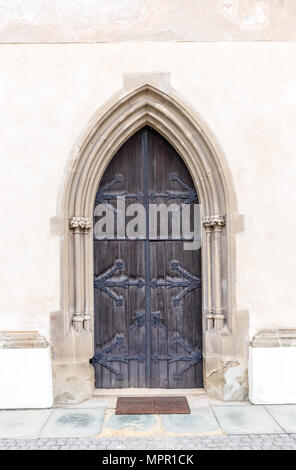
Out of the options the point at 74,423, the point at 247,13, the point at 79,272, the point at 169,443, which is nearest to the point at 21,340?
the point at 79,272

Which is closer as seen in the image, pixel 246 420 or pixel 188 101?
pixel 246 420

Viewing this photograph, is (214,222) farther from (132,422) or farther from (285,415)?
(132,422)

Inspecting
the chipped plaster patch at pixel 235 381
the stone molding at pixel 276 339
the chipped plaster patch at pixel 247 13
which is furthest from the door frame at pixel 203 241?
the chipped plaster patch at pixel 247 13

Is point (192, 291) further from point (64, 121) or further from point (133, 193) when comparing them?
point (64, 121)

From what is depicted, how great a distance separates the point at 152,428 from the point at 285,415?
127cm

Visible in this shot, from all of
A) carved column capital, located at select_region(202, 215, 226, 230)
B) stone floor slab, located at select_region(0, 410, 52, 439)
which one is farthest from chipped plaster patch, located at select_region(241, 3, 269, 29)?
stone floor slab, located at select_region(0, 410, 52, 439)

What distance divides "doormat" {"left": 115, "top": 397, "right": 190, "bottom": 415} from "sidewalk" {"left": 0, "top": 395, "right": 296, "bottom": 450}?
0.08 m

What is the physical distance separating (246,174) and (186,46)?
148cm

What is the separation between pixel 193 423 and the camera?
12.6 feet

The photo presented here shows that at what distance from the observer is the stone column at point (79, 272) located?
450cm

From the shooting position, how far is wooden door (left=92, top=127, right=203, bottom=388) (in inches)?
188

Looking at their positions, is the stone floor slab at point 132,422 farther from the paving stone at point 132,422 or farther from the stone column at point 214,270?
the stone column at point 214,270

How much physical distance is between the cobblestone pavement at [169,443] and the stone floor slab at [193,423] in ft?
0.48

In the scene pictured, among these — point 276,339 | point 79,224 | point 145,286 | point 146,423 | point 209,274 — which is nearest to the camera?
point 146,423
